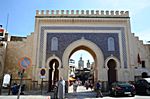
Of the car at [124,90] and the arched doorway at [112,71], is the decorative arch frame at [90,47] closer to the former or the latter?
the arched doorway at [112,71]

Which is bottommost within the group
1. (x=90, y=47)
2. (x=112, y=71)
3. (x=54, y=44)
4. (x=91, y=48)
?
(x=112, y=71)

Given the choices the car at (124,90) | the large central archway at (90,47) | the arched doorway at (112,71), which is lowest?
the car at (124,90)

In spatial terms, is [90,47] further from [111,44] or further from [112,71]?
[112,71]

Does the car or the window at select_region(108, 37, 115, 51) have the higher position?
the window at select_region(108, 37, 115, 51)

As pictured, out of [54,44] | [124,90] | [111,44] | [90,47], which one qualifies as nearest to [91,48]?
[90,47]

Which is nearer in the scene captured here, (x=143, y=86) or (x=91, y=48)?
(x=143, y=86)

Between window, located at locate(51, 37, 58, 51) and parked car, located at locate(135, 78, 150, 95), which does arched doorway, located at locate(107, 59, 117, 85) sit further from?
window, located at locate(51, 37, 58, 51)

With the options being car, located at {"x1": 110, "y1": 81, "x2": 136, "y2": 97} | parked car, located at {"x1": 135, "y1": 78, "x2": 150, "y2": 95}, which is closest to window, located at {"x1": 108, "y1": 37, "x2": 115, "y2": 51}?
parked car, located at {"x1": 135, "y1": 78, "x2": 150, "y2": 95}

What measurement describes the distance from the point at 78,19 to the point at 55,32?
2.79 m

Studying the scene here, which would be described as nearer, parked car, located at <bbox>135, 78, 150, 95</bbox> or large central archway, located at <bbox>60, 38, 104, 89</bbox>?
parked car, located at <bbox>135, 78, 150, 95</bbox>

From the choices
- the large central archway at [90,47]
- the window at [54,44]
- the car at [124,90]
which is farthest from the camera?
the window at [54,44]

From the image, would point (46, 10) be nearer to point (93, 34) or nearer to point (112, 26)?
point (93, 34)

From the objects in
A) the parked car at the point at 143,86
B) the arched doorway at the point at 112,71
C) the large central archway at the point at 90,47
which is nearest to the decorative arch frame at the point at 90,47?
the large central archway at the point at 90,47

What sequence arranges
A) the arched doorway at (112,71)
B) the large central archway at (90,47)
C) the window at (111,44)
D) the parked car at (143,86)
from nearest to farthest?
1. the parked car at (143,86)
2. the large central archway at (90,47)
3. the window at (111,44)
4. the arched doorway at (112,71)
